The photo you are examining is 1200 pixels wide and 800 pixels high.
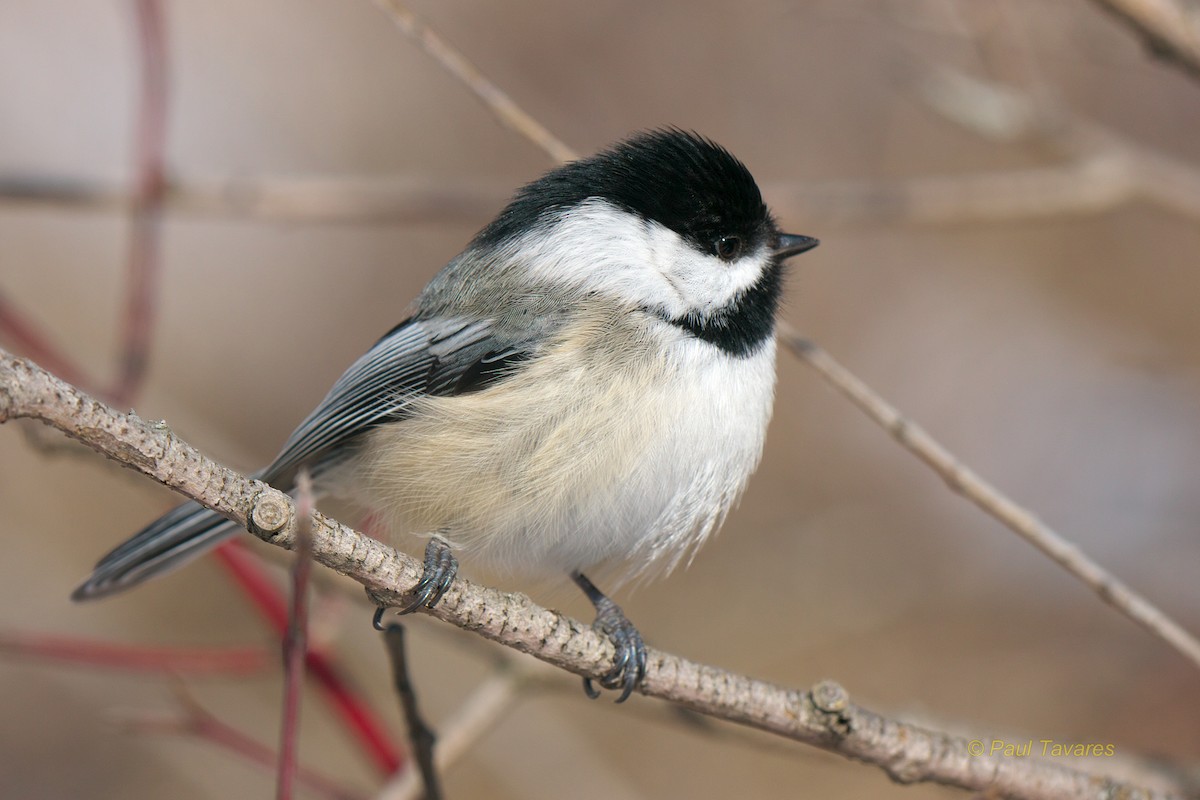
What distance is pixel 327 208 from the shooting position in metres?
2.93

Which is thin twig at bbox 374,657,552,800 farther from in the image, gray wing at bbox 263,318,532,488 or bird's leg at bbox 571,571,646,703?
gray wing at bbox 263,318,532,488

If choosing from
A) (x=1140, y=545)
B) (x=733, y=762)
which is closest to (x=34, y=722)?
(x=733, y=762)

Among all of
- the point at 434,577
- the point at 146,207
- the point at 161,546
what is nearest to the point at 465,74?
the point at 146,207

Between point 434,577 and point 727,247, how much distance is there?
3.46 ft

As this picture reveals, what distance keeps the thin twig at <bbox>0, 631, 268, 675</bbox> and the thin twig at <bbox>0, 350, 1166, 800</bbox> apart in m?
0.77

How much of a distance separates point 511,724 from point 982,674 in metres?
1.79

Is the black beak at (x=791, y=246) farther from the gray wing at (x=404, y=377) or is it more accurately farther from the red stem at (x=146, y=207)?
the red stem at (x=146, y=207)

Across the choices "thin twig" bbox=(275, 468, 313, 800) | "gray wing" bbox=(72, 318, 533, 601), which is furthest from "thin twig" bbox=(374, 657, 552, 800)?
"thin twig" bbox=(275, 468, 313, 800)

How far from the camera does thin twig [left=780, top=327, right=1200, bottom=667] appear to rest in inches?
74.8

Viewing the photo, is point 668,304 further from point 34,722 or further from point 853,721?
point 34,722

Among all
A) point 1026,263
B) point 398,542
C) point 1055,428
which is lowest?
point 398,542

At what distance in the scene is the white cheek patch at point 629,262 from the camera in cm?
221

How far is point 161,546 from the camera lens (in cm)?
226

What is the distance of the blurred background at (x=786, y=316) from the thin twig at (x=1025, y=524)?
464mm
